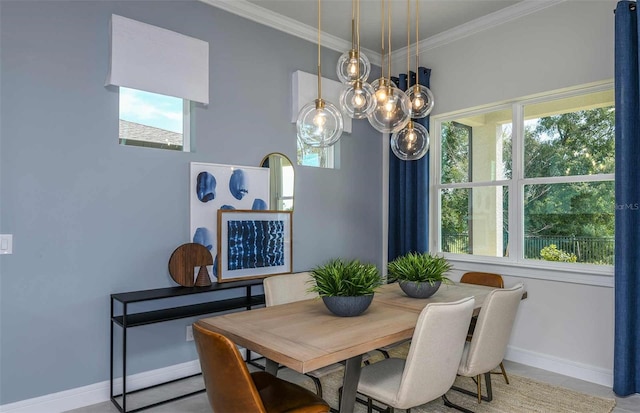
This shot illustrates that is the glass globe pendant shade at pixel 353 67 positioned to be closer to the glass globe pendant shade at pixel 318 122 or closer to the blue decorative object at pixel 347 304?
the glass globe pendant shade at pixel 318 122

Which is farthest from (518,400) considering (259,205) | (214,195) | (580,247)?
(214,195)

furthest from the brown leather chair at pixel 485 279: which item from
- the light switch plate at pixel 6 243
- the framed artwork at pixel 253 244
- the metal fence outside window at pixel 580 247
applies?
the light switch plate at pixel 6 243

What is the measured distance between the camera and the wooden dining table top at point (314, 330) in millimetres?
1560

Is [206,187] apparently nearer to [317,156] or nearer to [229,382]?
[317,156]

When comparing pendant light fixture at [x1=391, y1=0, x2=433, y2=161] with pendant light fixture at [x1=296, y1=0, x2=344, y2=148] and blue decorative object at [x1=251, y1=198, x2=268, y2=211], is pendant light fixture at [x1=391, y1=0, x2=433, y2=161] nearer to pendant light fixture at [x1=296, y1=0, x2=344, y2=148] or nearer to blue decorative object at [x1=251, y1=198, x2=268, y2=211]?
pendant light fixture at [x1=296, y1=0, x2=344, y2=148]

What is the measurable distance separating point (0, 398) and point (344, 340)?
209 cm

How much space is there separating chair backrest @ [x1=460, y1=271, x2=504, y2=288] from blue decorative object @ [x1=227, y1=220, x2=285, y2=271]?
1541 mm

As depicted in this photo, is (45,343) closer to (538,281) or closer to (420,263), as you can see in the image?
(420,263)

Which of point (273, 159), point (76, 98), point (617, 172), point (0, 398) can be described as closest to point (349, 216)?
point (273, 159)

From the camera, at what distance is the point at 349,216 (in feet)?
14.0

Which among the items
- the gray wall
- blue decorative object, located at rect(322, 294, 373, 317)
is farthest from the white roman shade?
blue decorative object, located at rect(322, 294, 373, 317)

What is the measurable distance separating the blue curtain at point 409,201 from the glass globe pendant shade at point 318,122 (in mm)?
2147

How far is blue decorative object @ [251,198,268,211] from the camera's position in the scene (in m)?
3.46

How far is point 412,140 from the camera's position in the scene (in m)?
2.57
